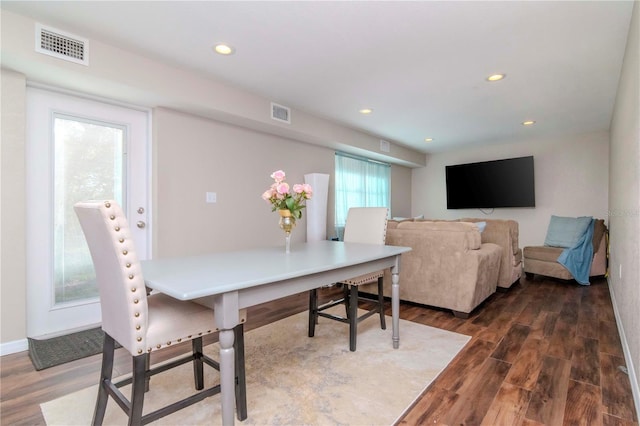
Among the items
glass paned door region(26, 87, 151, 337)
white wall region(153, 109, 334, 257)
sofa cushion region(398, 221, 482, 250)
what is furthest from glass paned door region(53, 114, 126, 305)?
sofa cushion region(398, 221, 482, 250)

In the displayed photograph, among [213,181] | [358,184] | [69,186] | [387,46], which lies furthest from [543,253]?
[69,186]

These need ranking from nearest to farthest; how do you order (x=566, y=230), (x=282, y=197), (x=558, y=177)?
(x=282, y=197) → (x=566, y=230) → (x=558, y=177)

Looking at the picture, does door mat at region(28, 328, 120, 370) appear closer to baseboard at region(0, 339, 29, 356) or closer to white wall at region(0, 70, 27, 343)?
baseboard at region(0, 339, 29, 356)

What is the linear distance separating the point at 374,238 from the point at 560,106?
3.05 m

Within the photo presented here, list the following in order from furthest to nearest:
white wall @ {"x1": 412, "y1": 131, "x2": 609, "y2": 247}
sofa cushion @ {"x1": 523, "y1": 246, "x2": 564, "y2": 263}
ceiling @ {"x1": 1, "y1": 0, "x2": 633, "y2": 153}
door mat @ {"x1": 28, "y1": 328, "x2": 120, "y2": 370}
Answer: white wall @ {"x1": 412, "y1": 131, "x2": 609, "y2": 247} < sofa cushion @ {"x1": 523, "y1": 246, "x2": 564, "y2": 263} < door mat @ {"x1": 28, "y1": 328, "x2": 120, "y2": 370} < ceiling @ {"x1": 1, "y1": 0, "x2": 633, "y2": 153}

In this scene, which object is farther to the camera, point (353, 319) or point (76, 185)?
point (76, 185)

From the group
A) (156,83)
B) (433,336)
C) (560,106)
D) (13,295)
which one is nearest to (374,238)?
(433,336)

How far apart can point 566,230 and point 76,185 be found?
20.0 ft

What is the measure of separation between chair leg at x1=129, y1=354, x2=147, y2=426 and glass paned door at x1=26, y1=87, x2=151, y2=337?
1.97 metres

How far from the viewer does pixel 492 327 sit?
273 cm

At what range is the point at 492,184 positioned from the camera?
5832 millimetres

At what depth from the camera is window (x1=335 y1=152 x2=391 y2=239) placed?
5.20 meters

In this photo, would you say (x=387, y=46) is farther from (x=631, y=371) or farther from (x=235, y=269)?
(x=631, y=371)

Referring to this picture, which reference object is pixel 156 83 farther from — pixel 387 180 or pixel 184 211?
pixel 387 180
